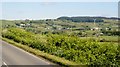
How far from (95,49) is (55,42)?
901cm

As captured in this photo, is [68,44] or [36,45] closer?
[68,44]

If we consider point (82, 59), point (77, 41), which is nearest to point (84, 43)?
point (77, 41)

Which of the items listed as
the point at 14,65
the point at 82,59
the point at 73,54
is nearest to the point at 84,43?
the point at 73,54

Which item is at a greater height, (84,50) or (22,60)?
(84,50)

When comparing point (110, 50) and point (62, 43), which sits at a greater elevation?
point (110, 50)

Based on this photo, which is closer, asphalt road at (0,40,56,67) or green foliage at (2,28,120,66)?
green foliage at (2,28,120,66)

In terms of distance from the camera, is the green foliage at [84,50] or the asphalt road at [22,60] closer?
the green foliage at [84,50]

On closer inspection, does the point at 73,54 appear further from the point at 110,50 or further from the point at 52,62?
the point at 110,50

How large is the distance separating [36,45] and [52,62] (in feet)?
38.9

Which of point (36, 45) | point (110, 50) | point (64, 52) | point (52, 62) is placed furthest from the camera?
point (36, 45)

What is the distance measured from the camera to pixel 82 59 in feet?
72.8

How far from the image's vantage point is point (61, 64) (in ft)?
71.7

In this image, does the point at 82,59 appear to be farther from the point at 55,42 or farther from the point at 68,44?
the point at 55,42

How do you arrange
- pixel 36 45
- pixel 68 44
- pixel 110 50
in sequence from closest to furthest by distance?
pixel 110 50, pixel 68 44, pixel 36 45
